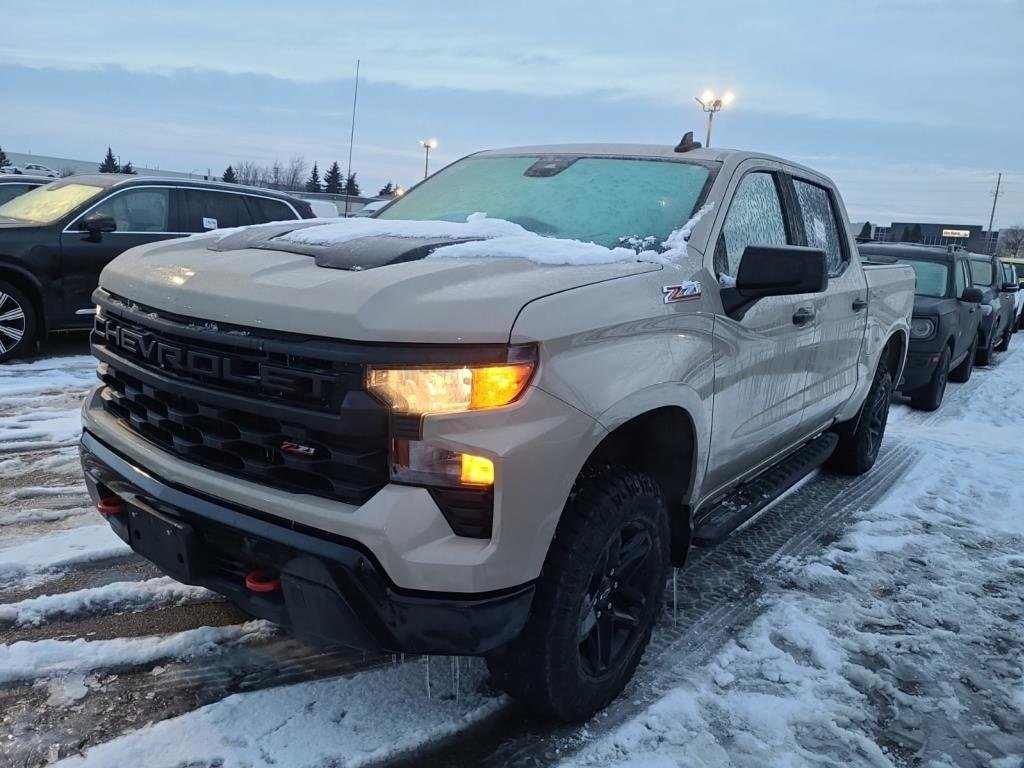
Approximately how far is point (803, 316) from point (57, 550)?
3.55 meters

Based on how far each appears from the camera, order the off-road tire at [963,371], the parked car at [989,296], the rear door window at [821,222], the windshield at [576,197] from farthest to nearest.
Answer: the parked car at [989,296] < the off-road tire at [963,371] < the rear door window at [821,222] < the windshield at [576,197]

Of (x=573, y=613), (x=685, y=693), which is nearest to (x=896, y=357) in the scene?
(x=685, y=693)

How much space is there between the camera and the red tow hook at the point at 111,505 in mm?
2668

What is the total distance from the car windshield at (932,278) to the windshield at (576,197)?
708 cm

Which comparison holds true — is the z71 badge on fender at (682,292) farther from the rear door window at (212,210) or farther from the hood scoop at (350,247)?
the rear door window at (212,210)

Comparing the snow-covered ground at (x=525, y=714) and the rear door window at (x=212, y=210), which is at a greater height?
the rear door window at (x=212, y=210)

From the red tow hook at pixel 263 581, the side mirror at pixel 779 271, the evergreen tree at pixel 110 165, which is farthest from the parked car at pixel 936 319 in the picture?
the evergreen tree at pixel 110 165

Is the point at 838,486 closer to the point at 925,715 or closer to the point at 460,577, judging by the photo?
the point at 925,715

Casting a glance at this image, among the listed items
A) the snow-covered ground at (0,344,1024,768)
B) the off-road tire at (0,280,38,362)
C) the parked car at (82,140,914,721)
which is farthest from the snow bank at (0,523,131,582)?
the off-road tire at (0,280,38,362)

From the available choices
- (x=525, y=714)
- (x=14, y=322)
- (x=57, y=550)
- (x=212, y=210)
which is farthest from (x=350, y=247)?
(x=212, y=210)

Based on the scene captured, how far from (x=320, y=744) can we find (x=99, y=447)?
1.27 meters

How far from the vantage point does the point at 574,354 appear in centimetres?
228

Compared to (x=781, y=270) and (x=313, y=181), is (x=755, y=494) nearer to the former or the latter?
(x=781, y=270)

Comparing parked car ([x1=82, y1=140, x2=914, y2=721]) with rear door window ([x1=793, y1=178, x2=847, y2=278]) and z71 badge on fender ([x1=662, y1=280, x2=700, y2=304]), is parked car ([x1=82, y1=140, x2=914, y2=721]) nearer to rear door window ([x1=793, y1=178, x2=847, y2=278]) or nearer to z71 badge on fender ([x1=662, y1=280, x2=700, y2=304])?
z71 badge on fender ([x1=662, y1=280, x2=700, y2=304])
